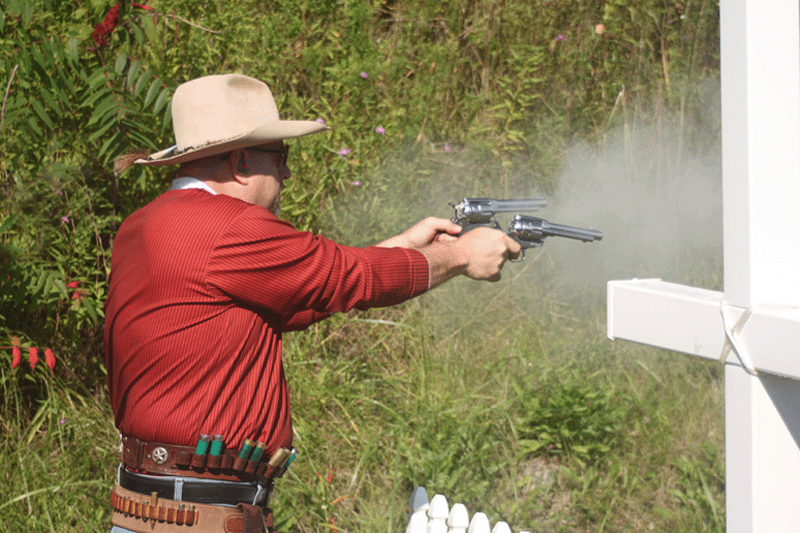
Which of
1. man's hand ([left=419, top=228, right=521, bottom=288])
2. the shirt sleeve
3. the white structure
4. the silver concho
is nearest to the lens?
the white structure

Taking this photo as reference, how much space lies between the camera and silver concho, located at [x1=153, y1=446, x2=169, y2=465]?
2.07 m

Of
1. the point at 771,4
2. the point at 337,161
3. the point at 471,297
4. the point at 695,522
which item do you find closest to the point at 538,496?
the point at 695,522

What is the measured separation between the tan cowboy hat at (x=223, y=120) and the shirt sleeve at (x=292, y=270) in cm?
26

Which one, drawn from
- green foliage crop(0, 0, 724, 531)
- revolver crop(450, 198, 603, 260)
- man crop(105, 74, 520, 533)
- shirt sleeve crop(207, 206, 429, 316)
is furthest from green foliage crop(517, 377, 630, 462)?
shirt sleeve crop(207, 206, 429, 316)

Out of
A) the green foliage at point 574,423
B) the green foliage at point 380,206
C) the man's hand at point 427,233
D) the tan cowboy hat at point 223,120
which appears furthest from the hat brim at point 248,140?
the green foliage at point 574,423

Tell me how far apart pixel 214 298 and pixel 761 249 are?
1.37 metres

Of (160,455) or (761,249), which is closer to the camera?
(761,249)

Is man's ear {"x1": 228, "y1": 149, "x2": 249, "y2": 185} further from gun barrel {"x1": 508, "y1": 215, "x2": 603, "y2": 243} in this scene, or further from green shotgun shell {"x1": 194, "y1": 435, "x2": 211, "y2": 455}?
gun barrel {"x1": 508, "y1": 215, "x2": 603, "y2": 243}

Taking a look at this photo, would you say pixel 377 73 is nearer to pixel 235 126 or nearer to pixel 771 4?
pixel 235 126

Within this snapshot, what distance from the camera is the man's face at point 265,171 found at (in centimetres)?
223

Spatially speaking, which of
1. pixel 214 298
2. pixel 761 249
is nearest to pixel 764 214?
pixel 761 249

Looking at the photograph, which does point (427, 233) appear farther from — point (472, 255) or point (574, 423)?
point (574, 423)

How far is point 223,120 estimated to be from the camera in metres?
2.18

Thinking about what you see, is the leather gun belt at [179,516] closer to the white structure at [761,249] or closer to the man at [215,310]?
the man at [215,310]
